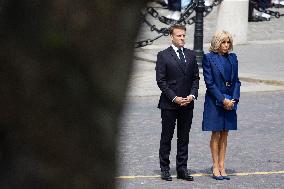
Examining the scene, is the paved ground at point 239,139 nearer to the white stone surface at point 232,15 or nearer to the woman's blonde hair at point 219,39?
the woman's blonde hair at point 219,39

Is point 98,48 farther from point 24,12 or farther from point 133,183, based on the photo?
point 133,183

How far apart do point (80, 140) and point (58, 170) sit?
2.3 inches

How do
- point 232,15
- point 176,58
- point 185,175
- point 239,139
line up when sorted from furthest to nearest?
point 232,15 → point 239,139 → point 185,175 → point 176,58

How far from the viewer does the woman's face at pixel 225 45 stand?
982cm

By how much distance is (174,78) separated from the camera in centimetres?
981

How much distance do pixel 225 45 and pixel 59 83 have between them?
857 cm

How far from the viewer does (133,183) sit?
9875mm

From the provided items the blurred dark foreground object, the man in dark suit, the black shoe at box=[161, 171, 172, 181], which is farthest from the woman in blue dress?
the blurred dark foreground object

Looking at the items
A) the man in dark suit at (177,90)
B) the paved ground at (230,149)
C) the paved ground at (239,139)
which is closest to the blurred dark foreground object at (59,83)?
the paved ground at (239,139)

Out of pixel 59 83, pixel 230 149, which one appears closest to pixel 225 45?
pixel 230 149

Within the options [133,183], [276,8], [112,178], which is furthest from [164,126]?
[276,8]

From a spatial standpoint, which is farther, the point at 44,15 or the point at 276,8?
the point at 276,8

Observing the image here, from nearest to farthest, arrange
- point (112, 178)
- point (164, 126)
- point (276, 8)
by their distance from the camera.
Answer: point (112, 178) < point (164, 126) < point (276, 8)

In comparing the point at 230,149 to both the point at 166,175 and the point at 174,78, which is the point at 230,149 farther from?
the point at 174,78
